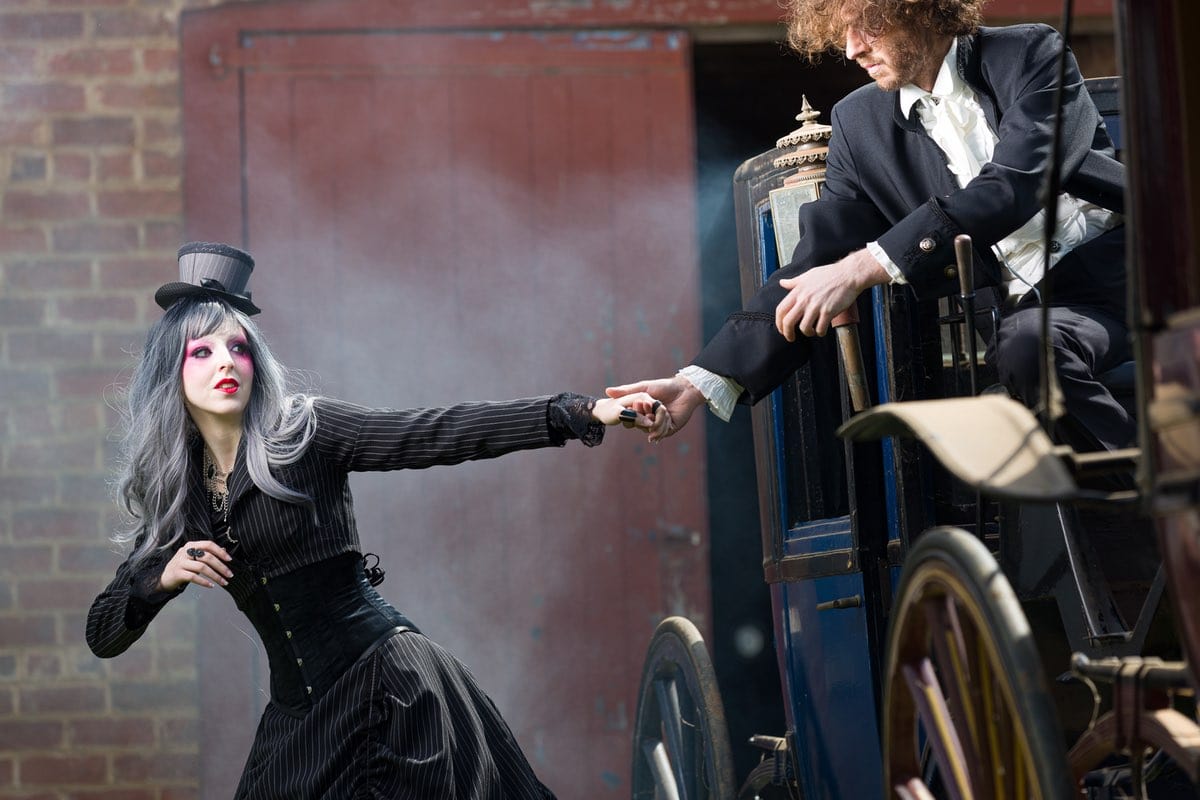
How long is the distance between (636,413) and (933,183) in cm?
78

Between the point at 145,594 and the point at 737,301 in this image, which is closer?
the point at 145,594

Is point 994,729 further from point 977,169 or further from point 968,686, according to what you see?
point 977,169

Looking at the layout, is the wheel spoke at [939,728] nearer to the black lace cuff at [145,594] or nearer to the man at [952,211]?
the man at [952,211]

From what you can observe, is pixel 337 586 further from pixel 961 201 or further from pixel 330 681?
pixel 961 201

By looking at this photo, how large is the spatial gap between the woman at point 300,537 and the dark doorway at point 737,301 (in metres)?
2.47

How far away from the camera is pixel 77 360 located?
5.32 m

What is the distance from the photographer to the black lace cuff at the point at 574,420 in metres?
3.21

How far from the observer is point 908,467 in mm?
3201

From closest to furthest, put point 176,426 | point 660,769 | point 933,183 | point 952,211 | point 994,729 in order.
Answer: point 994,729 → point 952,211 → point 933,183 → point 176,426 → point 660,769

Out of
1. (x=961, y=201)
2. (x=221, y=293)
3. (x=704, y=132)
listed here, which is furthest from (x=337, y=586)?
(x=704, y=132)

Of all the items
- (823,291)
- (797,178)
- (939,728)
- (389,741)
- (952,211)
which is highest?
(797,178)

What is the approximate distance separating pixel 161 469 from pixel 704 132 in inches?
172

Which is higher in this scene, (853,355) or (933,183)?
(933,183)

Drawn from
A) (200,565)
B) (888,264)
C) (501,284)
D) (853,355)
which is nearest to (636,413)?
(853,355)
